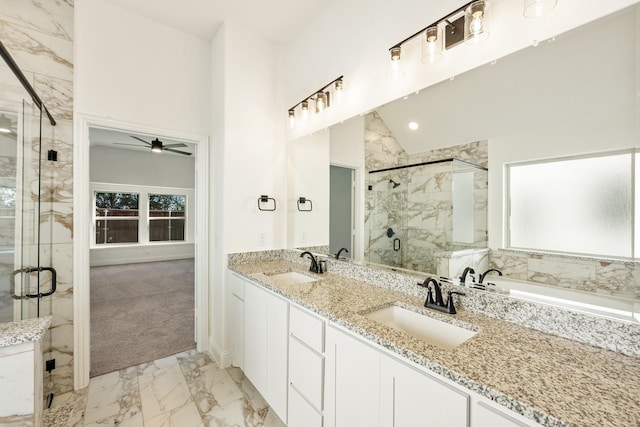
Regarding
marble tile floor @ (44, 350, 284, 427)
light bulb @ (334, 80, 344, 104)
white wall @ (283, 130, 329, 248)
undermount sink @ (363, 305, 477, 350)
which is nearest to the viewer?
undermount sink @ (363, 305, 477, 350)

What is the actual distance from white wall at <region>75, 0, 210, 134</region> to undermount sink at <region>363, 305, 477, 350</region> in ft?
8.12

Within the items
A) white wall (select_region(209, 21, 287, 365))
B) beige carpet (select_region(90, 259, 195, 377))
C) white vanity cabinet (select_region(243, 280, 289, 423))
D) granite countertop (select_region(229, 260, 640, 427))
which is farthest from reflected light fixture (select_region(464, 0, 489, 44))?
beige carpet (select_region(90, 259, 195, 377))

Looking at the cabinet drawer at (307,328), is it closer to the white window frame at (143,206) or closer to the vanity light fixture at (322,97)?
the vanity light fixture at (322,97)

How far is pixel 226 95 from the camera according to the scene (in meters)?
2.57

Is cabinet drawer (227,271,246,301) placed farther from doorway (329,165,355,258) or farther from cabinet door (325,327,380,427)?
cabinet door (325,327,380,427)

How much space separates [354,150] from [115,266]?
24.3 feet

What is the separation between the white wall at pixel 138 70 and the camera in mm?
2260

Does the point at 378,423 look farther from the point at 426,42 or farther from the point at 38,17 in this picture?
the point at 38,17

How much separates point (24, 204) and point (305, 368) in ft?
7.01

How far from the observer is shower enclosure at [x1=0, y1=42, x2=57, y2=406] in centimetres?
163

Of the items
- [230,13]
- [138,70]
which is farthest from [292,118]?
[138,70]

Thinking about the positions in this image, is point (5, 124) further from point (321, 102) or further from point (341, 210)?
point (341, 210)

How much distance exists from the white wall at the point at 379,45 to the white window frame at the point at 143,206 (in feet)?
20.4

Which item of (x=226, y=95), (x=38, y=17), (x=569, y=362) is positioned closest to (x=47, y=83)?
(x=38, y=17)
